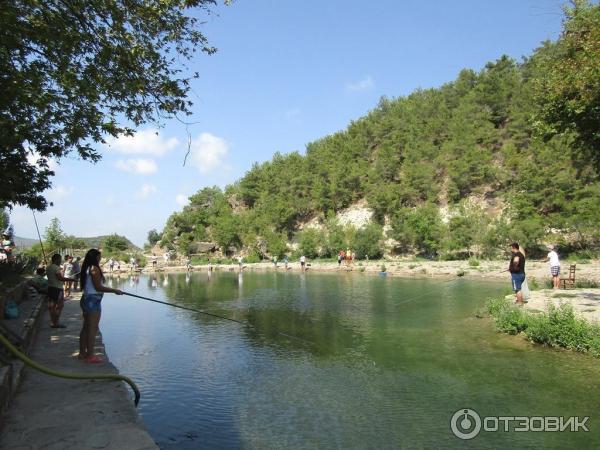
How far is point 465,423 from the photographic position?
7359mm

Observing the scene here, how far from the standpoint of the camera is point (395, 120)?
69.9 metres

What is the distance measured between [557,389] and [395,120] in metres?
65.0

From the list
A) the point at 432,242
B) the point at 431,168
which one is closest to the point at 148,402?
the point at 432,242

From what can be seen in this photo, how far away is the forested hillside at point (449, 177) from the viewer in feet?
47.9

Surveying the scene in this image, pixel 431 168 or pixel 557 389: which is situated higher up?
pixel 431 168

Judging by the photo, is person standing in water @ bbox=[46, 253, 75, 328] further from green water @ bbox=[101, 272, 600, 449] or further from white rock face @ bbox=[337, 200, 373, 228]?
white rock face @ bbox=[337, 200, 373, 228]

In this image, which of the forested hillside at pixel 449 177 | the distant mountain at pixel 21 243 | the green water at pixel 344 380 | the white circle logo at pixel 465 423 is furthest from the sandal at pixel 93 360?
the distant mountain at pixel 21 243

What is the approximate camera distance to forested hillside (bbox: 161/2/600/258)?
47.9ft

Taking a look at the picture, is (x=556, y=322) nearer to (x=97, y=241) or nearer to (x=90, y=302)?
(x=90, y=302)

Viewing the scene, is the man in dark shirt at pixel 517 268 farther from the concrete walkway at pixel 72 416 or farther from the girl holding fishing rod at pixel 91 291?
the concrete walkway at pixel 72 416

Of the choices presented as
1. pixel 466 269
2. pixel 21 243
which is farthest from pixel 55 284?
pixel 21 243

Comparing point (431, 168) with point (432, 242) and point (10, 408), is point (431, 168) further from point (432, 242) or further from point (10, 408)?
point (10, 408)

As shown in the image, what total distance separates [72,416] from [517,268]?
42.2ft

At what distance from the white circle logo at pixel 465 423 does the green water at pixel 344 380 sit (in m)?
0.13
